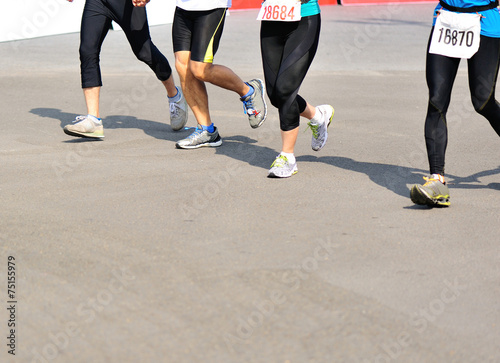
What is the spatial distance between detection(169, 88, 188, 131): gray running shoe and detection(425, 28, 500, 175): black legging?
3.03m

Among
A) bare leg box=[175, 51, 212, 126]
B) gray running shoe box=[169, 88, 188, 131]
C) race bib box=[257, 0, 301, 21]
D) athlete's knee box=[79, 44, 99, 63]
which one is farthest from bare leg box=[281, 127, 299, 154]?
athlete's knee box=[79, 44, 99, 63]

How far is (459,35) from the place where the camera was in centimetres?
488

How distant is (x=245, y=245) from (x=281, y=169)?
161 centimetres

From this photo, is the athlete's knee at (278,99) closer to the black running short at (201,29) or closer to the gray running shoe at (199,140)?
the black running short at (201,29)

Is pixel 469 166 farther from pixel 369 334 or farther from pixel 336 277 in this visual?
pixel 369 334

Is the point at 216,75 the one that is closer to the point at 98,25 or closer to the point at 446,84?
the point at 98,25

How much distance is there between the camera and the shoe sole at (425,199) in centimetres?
483

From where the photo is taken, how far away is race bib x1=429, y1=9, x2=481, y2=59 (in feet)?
16.0

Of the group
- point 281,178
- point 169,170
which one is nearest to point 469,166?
point 281,178

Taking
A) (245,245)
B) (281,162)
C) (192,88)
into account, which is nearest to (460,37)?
(281,162)

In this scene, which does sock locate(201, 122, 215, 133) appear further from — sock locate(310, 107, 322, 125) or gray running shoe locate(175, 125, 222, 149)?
sock locate(310, 107, 322, 125)

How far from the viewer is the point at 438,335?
10.6 feet

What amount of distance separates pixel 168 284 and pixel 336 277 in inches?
32.3

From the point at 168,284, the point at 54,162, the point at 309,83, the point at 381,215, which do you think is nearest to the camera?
the point at 168,284
